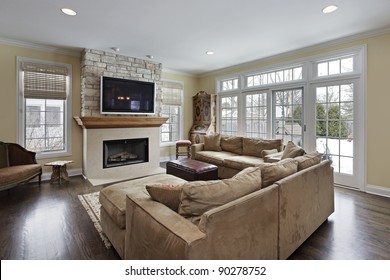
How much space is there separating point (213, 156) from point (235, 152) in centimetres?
64

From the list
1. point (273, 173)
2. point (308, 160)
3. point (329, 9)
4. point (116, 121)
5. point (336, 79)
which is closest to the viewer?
point (273, 173)

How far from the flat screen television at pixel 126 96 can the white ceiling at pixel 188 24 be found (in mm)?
689

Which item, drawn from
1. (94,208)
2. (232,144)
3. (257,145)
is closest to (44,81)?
(94,208)

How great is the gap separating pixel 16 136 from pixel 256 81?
529cm

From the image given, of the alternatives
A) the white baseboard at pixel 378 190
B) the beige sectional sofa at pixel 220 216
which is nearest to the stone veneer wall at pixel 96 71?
the beige sectional sofa at pixel 220 216

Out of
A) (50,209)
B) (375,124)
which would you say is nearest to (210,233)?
(50,209)

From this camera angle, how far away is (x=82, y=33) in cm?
360

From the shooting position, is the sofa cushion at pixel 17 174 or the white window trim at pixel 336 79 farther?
the white window trim at pixel 336 79

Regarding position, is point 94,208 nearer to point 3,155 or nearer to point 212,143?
point 3,155

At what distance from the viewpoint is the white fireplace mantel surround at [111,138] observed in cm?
438

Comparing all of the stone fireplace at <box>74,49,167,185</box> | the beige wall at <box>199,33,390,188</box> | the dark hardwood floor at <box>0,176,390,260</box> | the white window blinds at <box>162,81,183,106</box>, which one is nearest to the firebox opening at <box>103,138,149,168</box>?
the stone fireplace at <box>74,49,167,185</box>

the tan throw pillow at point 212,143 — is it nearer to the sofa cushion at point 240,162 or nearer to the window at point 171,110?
the sofa cushion at point 240,162

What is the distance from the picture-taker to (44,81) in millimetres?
4250

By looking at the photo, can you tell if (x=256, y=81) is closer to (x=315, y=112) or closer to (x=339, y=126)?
(x=315, y=112)
